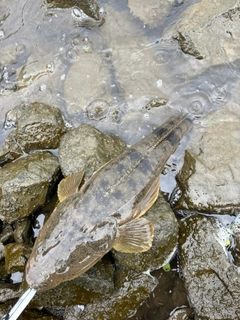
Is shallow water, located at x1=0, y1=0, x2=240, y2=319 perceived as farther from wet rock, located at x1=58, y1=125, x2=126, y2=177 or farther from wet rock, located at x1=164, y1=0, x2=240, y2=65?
wet rock, located at x1=58, y1=125, x2=126, y2=177

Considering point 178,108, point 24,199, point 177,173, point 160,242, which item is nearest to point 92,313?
point 160,242

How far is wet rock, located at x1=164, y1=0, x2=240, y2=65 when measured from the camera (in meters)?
5.95

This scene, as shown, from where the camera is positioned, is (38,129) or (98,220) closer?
(98,220)

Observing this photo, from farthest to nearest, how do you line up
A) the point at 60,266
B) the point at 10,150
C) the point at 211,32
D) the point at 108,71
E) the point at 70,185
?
the point at 108,71 → the point at 211,32 → the point at 10,150 → the point at 70,185 → the point at 60,266

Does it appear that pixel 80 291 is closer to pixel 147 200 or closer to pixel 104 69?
pixel 147 200

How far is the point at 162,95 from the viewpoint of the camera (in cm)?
605

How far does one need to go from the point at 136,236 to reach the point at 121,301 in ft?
3.86

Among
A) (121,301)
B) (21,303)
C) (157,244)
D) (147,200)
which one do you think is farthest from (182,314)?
(21,303)

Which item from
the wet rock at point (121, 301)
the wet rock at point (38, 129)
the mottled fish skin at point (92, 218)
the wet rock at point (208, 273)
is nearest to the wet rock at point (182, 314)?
the wet rock at point (208, 273)

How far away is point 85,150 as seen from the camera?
513 centimetres

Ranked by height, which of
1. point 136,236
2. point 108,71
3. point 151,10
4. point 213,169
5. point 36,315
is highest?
point 151,10

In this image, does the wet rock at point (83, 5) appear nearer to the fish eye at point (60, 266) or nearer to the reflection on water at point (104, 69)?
the reflection on water at point (104, 69)

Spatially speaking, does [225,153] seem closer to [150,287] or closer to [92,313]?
[150,287]

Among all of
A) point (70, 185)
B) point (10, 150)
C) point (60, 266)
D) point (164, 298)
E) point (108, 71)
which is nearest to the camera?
point (60, 266)
